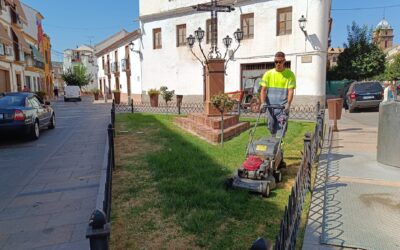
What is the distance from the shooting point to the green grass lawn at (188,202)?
3.27 m

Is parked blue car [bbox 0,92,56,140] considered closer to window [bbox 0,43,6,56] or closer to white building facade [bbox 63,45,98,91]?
window [bbox 0,43,6,56]

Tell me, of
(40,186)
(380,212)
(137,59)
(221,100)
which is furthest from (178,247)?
(137,59)

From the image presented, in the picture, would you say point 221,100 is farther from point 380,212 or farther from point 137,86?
point 137,86

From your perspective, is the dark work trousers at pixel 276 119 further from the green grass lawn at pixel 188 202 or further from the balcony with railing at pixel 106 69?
the balcony with railing at pixel 106 69

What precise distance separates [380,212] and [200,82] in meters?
18.4

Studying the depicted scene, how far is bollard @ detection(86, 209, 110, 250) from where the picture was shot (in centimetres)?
181

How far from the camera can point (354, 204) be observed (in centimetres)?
397

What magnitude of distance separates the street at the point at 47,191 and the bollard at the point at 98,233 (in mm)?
1769

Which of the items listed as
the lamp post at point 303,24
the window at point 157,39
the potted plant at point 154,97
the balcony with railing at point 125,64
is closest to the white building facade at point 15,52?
the balcony with railing at point 125,64

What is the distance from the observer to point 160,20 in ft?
76.4

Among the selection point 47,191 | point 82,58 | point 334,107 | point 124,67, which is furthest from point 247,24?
point 82,58

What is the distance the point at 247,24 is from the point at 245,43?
1.17m

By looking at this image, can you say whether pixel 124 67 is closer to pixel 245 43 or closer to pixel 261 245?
pixel 245 43

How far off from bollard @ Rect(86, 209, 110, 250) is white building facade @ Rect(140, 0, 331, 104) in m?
15.4
